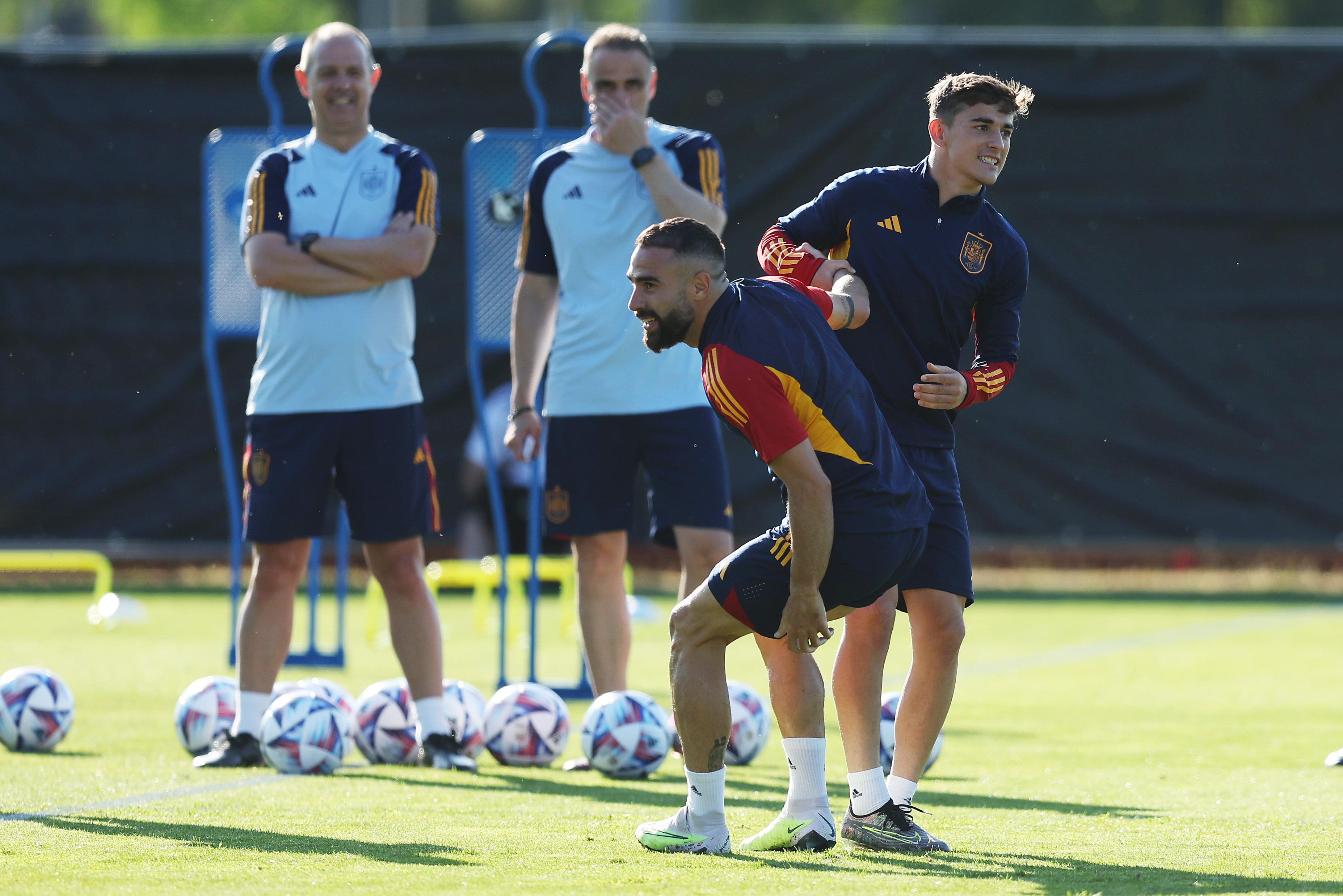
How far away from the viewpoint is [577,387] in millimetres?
6559

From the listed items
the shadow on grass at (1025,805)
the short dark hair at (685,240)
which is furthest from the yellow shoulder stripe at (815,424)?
the shadow on grass at (1025,805)

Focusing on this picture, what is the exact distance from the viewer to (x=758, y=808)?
545 cm

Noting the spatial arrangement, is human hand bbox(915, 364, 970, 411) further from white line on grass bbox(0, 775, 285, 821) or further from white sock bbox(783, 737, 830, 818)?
white line on grass bbox(0, 775, 285, 821)

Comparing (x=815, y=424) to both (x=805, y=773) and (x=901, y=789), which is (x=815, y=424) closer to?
(x=805, y=773)

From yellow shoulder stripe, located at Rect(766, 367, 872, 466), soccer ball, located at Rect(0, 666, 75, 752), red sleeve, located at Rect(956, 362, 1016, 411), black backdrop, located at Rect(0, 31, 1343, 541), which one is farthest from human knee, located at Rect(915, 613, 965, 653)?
black backdrop, located at Rect(0, 31, 1343, 541)

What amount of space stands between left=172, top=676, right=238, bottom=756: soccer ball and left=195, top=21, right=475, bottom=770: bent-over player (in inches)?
7.6

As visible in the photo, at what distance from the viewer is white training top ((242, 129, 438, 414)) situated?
627cm

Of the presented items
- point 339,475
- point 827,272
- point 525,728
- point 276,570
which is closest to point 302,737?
point 276,570

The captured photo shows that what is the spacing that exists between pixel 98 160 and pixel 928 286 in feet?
35.3

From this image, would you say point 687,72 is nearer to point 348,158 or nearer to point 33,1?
point 348,158

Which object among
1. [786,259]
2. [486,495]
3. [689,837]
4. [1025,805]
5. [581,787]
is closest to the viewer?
[689,837]

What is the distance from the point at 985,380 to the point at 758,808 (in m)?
1.52

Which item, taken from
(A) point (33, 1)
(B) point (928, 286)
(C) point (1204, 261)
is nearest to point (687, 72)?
(C) point (1204, 261)

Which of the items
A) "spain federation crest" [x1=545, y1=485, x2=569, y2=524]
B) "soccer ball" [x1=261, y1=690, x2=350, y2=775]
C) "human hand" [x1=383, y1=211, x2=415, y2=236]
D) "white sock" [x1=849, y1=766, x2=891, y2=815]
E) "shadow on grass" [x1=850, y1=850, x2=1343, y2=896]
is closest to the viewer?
"shadow on grass" [x1=850, y1=850, x2=1343, y2=896]
